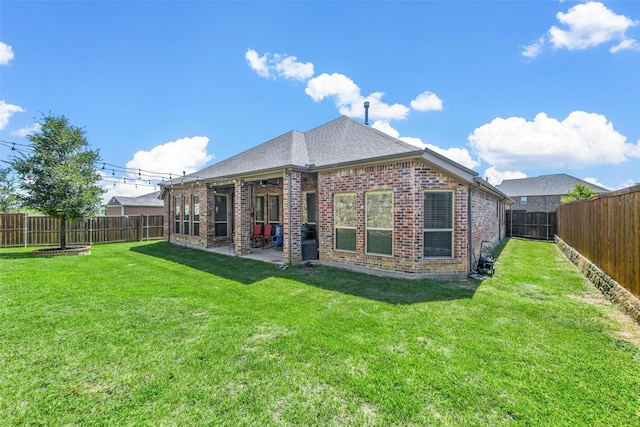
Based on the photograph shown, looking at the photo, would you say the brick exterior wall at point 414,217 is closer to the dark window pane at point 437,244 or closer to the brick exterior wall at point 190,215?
the dark window pane at point 437,244

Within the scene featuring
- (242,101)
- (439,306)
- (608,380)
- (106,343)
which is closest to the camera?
(608,380)

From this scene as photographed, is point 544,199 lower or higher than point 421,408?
higher

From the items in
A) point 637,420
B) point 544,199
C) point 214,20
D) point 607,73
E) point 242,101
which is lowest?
point 637,420

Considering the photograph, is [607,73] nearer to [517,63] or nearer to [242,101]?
[517,63]

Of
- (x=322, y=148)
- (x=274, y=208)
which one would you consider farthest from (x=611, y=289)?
(x=274, y=208)

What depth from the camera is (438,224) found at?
723 centimetres

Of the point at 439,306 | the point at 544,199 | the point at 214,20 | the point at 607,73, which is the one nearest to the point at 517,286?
the point at 439,306

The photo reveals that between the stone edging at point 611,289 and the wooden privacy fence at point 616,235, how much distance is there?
101mm

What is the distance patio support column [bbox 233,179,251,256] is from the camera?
1041 cm

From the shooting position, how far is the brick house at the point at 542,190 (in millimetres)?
33188

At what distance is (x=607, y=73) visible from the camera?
875 centimetres

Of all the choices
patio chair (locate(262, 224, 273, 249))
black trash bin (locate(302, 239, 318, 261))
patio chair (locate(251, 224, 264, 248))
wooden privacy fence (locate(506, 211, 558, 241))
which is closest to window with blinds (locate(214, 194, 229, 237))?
patio chair (locate(251, 224, 264, 248))

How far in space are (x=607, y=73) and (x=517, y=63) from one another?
2.83 m

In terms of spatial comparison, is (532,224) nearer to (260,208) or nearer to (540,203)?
(260,208)
